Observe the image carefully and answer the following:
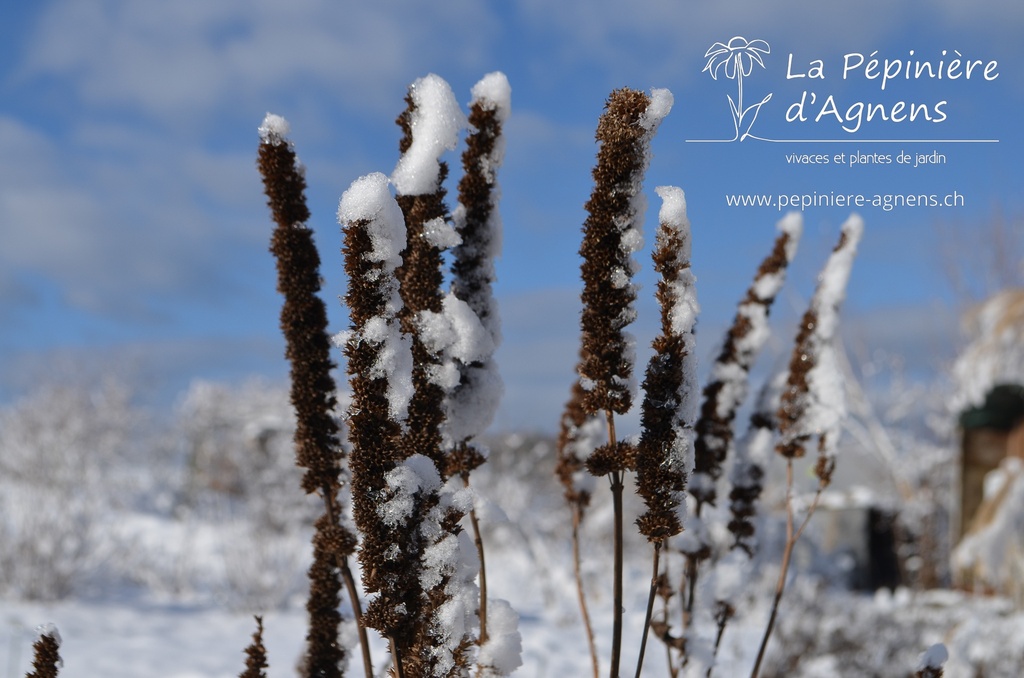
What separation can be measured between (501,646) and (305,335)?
1.98 ft

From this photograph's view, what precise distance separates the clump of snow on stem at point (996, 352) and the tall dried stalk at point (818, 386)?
25.0ft

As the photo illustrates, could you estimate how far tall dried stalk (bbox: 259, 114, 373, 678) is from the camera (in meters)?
1.45

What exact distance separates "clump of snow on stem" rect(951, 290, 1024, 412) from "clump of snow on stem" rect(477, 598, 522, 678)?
28.1 feet

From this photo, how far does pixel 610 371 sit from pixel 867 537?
36.5 ft

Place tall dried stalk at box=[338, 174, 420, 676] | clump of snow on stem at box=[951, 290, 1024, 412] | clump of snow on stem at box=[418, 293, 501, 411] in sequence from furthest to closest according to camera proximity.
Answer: clump of snow on stem at box=[951, 290, 1024, 412], clump of snow on stem at box=[418, 293, 501, 411], tall dried stalk at box=[338, 174, 420, 676]

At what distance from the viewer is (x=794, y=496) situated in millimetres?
2219

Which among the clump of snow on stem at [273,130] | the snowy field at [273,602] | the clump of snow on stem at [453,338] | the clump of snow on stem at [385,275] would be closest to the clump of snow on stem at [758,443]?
the snowy field at [273,602]

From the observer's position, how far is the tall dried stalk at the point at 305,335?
1.45 metres

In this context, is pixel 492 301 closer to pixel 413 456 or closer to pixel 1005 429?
pixel 413 456

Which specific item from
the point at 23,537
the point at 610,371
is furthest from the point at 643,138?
the point at 23,537

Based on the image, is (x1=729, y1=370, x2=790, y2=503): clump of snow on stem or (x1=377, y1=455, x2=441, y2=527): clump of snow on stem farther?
(x1=729, y1=370, x2=790, y2=503): clump of snow on stem

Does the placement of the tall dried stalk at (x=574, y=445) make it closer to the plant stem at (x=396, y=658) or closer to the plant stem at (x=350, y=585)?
the plant stem at (x=350, y=585)

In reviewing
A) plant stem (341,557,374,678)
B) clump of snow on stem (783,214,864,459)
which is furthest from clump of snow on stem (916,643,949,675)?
plant stem (341,557,374,678)

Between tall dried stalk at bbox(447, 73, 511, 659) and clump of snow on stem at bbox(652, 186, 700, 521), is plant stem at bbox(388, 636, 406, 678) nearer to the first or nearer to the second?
tall dried stalk at bbox(447, 73, 511, 659)
